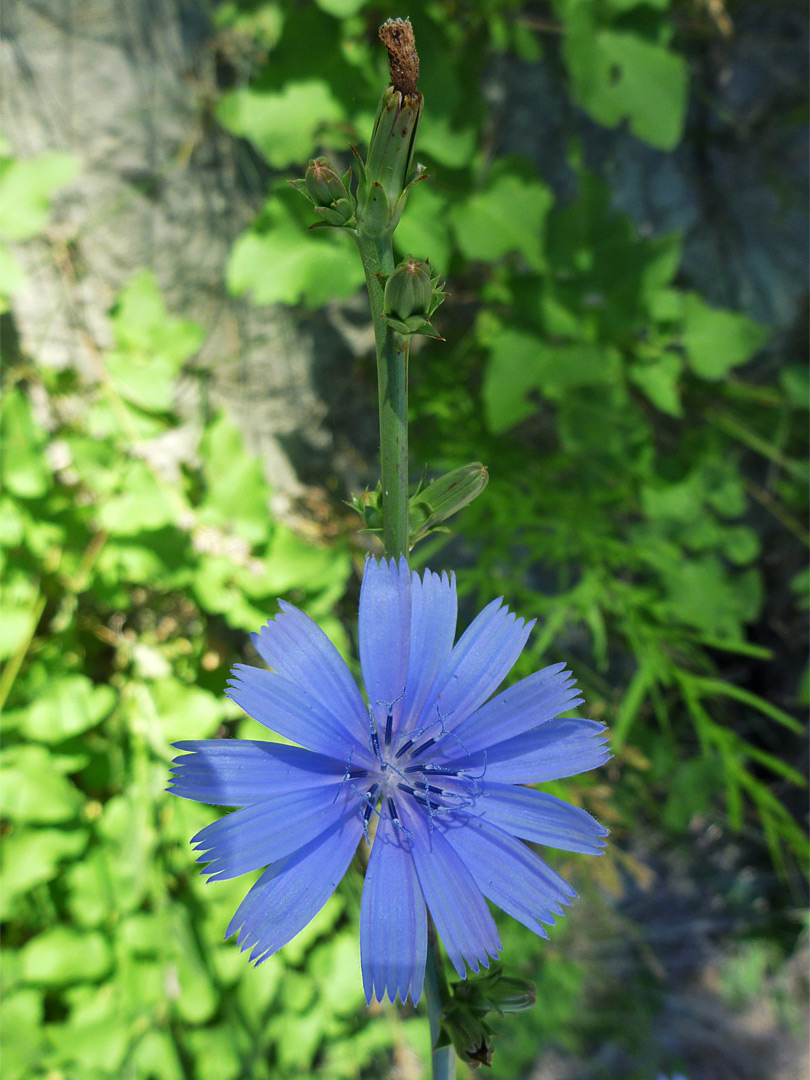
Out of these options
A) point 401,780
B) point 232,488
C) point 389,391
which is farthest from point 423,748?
point 232,488

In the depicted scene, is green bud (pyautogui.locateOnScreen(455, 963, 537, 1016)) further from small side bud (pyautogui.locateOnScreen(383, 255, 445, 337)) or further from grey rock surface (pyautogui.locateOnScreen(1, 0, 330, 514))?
grey rock surface (pyautogui.locateOnScreen(1, 0, 330, 514))

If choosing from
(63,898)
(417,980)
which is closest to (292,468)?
(63,898)

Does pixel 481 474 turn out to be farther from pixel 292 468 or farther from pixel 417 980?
pixel 292 468

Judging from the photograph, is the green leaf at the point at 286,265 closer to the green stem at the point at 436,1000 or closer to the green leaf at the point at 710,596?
the green leaf at the point at 710,596

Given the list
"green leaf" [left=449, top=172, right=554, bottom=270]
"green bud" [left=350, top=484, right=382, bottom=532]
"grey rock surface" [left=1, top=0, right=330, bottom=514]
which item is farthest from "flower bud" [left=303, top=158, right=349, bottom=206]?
"grey rock surface" [left=1, top=0, right=330, bottom=514]

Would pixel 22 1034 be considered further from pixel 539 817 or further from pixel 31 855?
pixel 539 817
